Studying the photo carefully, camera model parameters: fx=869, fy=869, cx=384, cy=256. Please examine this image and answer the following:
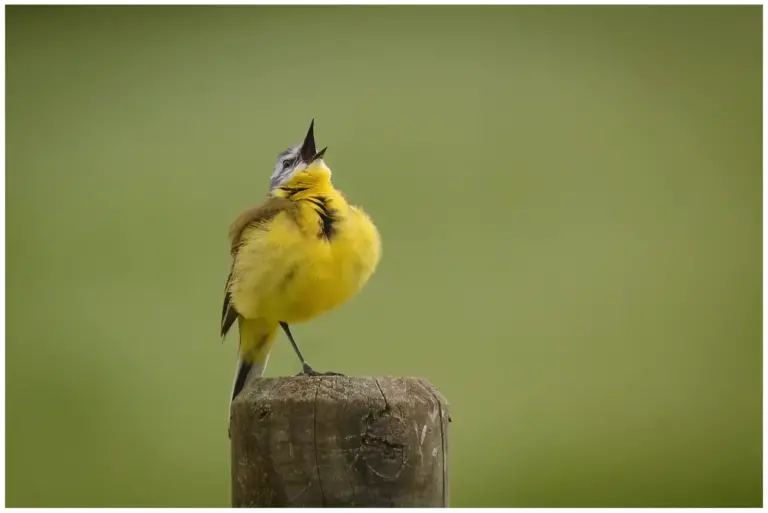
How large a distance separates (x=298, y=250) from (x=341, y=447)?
2.43 feet

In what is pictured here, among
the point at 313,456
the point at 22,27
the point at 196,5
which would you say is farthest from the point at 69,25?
the point at 313,456

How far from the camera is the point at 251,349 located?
2.59m

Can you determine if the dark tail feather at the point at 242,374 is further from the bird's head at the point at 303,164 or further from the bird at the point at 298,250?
the bird's head at the point at 303,164

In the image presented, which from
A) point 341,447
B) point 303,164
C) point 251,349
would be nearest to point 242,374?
point 251,349

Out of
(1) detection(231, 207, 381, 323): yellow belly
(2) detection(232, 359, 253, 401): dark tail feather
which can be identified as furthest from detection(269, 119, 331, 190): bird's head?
(2) detection(232, 359, 253, 401): dark tail feather

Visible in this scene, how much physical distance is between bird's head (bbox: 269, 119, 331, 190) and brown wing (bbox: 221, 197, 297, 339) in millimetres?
84

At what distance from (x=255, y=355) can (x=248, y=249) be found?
0.35 meters

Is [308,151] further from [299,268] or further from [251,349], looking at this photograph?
[251,349]

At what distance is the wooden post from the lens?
177 centimetres

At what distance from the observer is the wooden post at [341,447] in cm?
177

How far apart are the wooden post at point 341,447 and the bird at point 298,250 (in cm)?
54

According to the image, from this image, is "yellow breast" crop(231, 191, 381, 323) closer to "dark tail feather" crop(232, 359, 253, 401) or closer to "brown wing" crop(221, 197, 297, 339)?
"brown wing" crop(221, 197, 297, 339)

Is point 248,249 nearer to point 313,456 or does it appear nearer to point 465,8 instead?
point 313,456

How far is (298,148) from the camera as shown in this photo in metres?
2.55
